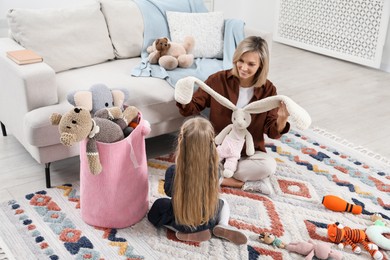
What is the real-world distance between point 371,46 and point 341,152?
1838 mm

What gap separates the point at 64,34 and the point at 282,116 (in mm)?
1277

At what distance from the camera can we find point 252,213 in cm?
206

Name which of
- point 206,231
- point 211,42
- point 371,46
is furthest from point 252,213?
point 371,46

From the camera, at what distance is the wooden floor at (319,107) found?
7.68 feet

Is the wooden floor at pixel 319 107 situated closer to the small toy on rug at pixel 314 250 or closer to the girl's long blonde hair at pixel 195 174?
the girl's long blonde hair at pixel 195 174

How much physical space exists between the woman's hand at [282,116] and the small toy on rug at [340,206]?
0.38 metres

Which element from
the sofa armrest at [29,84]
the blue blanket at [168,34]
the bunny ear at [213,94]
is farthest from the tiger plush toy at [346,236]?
the sofa armrest at [29,84]

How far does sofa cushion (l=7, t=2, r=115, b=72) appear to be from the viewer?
2.52 meters

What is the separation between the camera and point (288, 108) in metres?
2.03

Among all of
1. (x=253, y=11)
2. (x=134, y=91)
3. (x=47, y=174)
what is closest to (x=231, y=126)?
(x=134, y=91)

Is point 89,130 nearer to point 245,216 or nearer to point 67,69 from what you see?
point 245,216

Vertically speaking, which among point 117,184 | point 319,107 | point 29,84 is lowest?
point 319,107

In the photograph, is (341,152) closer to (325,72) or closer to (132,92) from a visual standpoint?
(132,92)

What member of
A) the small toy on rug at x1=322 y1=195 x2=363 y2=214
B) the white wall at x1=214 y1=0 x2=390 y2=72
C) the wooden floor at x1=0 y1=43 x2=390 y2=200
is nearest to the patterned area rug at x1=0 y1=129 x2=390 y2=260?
the small toy on rug at x1=322 y1=195 x2=363 y2=214
